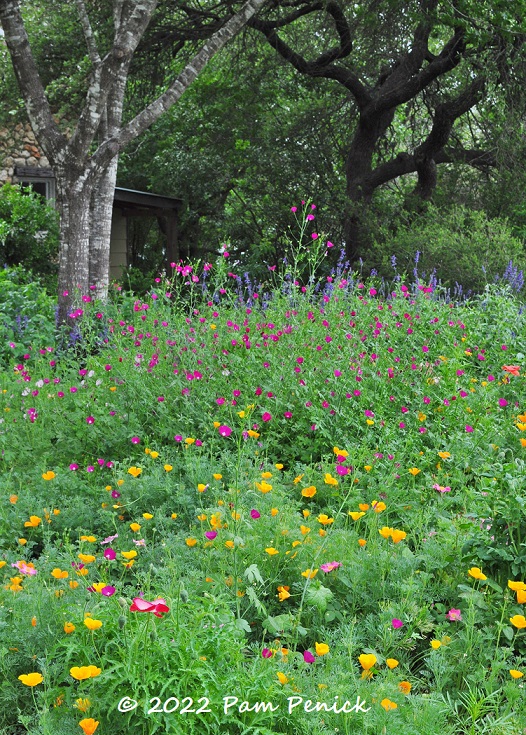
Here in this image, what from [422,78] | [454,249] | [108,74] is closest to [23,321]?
[108,74]

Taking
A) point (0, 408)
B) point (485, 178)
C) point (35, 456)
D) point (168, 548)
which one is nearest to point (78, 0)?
point (0, 408)

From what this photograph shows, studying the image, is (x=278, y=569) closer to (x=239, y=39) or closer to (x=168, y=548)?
(x=168, y=548)

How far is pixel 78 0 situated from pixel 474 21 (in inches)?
193

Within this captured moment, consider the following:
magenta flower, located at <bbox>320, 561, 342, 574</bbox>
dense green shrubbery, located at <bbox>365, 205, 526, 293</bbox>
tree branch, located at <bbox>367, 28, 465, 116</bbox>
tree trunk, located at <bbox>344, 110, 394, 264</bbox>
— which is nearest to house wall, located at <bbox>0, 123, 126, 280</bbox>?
tree trunk, located at <bbox>344, 110, 394, 264</bbox>

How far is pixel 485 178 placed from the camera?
13711 millimetres

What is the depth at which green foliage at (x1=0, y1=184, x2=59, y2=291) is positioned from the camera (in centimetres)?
1200

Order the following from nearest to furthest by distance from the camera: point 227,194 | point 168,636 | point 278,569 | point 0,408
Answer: point 168,636, point 278,569, point 0,408, point 227,194

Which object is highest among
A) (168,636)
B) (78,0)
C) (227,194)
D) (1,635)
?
(78,0)

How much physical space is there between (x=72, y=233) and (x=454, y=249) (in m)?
4.98

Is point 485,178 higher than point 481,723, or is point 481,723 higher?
point 485,178

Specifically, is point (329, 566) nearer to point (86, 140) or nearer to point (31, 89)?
point (86, 140)

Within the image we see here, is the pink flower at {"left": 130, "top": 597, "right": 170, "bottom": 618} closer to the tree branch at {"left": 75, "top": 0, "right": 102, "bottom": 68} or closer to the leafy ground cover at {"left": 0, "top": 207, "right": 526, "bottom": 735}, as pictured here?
the leafy ground cover at {"left": 0, "top": 207, "right": 526, "bottom": 735}

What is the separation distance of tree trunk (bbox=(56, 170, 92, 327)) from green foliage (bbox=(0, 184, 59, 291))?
3972mm

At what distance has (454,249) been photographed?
10102 millimetres
